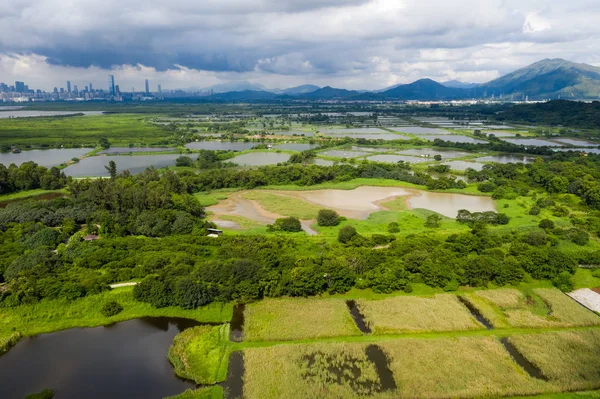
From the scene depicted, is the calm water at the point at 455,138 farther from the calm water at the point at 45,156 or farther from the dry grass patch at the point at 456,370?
the dry grass patch at the point at 456,370

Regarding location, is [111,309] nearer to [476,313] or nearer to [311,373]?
[311,373]

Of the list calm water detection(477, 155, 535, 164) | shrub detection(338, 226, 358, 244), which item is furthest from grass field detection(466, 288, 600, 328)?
calm water detection(477, 155, 535, 164)

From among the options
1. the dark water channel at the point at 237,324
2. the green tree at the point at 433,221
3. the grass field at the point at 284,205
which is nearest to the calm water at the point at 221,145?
the grass field at the point at 284,205

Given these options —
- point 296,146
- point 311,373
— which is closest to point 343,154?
point 296,146

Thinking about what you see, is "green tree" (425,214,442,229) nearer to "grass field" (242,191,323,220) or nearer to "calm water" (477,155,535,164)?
"grass field" (242,191,323,220)

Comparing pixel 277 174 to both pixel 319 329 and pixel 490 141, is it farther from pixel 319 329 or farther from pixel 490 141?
pixel 490 141

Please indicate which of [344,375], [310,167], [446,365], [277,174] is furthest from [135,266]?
[310,167]
